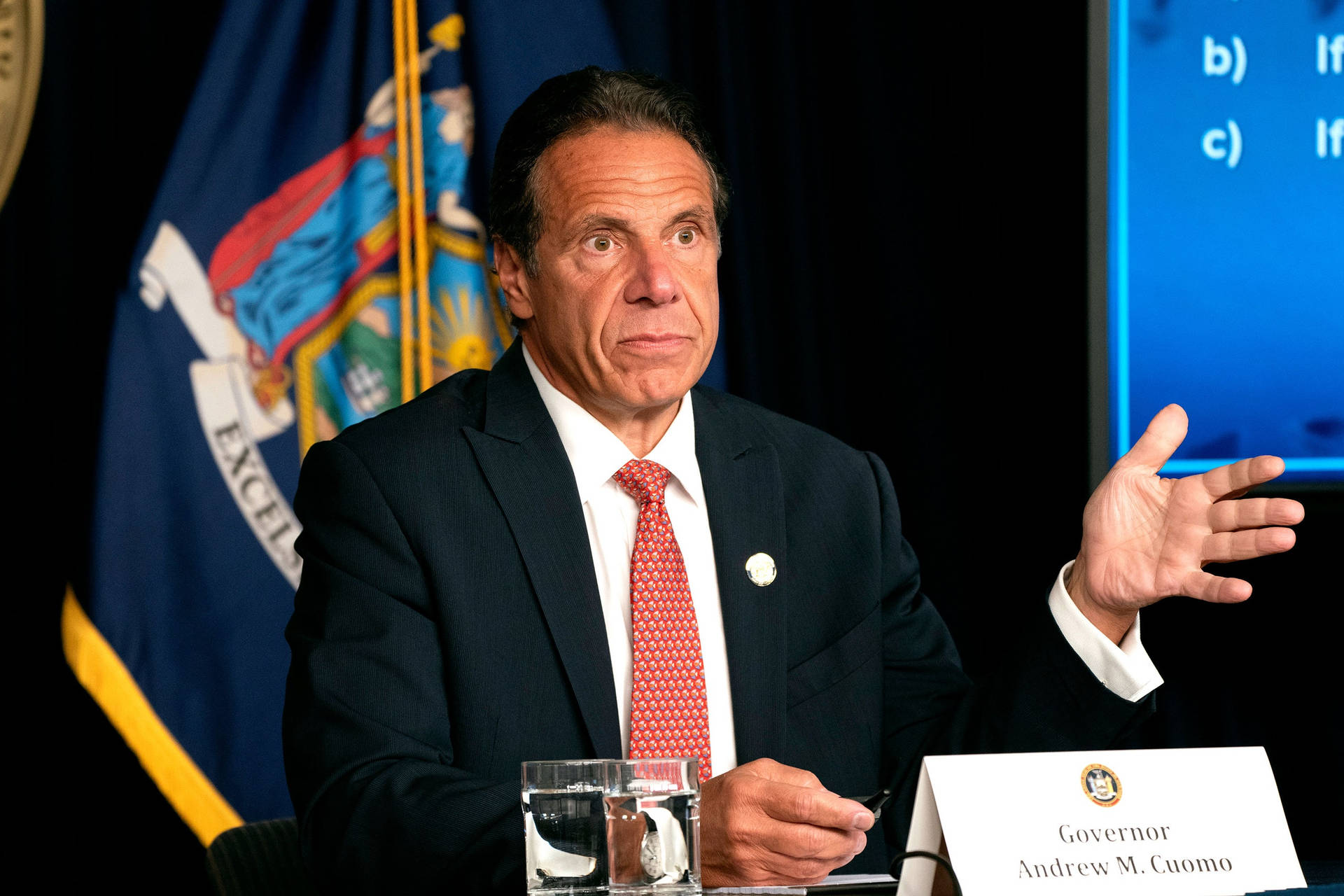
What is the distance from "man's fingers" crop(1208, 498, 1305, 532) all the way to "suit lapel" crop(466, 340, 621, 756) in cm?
72

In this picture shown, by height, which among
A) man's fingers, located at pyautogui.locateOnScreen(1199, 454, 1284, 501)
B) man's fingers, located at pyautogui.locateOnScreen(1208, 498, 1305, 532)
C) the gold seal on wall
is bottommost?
man's fingers, located at pyautogui.locateOnScreen(1208, 498, 1305, 532)

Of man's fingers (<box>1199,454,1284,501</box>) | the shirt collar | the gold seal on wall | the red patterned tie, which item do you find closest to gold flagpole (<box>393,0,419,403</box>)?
the gold seal on wall

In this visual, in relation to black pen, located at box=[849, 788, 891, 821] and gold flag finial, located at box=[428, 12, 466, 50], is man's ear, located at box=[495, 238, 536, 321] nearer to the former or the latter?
black pen, located at box=[849, 788, 891, 821]

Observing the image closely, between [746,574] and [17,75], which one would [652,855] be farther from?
[17,75]

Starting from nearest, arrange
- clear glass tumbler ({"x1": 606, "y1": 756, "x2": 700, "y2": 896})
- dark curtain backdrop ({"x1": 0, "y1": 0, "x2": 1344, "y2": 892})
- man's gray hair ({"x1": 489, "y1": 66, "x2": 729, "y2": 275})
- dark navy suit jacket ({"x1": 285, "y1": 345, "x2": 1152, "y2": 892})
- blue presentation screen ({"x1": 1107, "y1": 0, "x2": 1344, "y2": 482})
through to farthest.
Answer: clear glass tumbler ({"x1": 606, "y1": 756, "x2": 700, "y2": 896}), dark navy suit jacket ({"x1": 285, "y1": 345, "x2": 1152, "y2": 892}), man's gray hair ({"x1": 489, "y1": 66, "x2": 729, "y2": 275}), blue presentation screen ({"x1": 1107, "y1": 0, "x2": 1344, "y2": 482}), dark curtain backdrop ({"x1": 0, "y1": 0, "x2": 1344, "y2": 892})

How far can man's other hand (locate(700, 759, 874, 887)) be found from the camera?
46.3 inches

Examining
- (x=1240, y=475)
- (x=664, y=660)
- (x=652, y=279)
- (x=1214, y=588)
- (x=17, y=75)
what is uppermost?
(x=17, y=75)

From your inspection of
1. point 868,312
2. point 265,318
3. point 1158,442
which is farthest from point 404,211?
point 1158,442

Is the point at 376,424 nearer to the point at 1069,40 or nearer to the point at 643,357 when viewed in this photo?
the point at 643,357

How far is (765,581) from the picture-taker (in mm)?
1886

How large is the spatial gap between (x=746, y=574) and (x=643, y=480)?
18cm

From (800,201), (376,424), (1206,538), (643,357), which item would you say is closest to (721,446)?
(643,357)

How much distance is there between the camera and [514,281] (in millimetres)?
2090

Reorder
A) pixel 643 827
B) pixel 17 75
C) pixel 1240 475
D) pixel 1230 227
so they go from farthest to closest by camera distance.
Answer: pixel 17 75, pixel 1230 227, pixel 1240 475, pixel 643 827
